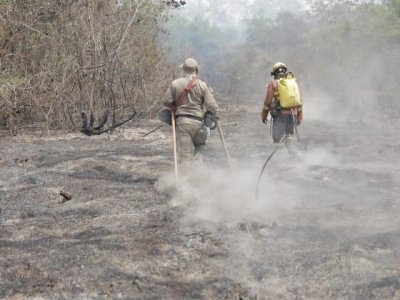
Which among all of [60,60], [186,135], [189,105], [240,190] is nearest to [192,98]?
[189,105]

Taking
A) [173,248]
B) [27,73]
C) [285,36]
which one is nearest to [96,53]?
[27,73]

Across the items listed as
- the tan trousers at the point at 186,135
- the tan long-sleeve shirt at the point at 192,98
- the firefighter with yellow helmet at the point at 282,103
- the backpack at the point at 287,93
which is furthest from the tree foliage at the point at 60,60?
the tan trousers at the point at 186,135

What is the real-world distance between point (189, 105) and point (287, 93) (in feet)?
5.67

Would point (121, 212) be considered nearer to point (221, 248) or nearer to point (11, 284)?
point (221, 248)

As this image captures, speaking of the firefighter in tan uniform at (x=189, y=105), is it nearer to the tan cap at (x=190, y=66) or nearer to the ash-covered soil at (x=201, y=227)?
the tan cap at (x=190, y=66)

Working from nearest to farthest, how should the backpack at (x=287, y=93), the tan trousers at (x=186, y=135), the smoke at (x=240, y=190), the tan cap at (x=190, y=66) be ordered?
the smoke at (x=240, y=190) → the tan cap at (x=190, y=66) → the tan trousers at (x=186, y=135) → the backpack at (x=287, y=93)

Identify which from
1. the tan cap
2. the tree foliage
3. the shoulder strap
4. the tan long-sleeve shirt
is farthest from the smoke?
the tree foliage

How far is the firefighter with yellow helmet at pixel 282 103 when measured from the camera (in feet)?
25.2

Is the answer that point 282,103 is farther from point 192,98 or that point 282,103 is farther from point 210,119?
point 192,98

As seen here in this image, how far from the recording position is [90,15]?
1220 cm

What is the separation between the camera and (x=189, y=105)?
22.2 feet

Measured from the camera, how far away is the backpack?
765 centimetres

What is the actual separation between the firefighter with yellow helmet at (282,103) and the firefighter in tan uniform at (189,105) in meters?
1.28

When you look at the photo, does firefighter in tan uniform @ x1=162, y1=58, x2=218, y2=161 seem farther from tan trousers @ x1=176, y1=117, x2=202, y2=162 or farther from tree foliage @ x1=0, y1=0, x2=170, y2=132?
tree foliage @ x1=0, y1=0, x2=170, y2=132
